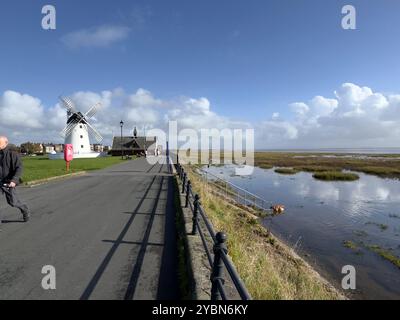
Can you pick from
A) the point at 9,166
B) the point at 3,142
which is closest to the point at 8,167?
the point at 9,166

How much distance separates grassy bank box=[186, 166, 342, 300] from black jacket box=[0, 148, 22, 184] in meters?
5.36

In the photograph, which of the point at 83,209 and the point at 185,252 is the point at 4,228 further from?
the point at 185,252

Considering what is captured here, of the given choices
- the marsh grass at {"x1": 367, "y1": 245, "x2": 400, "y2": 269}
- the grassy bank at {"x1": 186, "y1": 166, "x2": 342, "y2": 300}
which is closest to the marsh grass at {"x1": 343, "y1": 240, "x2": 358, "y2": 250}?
the marsh grass at {"x1": 367, "y1": 245, "x2": 400, "y2": 269}

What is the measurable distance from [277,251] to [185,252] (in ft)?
21.9

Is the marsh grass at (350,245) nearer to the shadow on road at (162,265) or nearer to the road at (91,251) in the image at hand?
the road at (91,251)

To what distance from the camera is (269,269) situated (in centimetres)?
716

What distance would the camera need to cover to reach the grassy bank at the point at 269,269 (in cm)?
516

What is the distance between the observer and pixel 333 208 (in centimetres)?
2083

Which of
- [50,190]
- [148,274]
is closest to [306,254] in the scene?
[148,274]

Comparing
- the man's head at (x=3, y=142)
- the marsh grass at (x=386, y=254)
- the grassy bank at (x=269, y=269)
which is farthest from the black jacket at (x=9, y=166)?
the marsh grass at (x=386, y=254)

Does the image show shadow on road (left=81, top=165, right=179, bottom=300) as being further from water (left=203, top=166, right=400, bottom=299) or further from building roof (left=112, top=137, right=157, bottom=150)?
building roof (left=112, top=137, right=157, bottom=150)

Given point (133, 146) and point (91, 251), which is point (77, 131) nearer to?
point (133, 146)

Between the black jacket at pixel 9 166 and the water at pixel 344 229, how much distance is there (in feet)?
32.6
